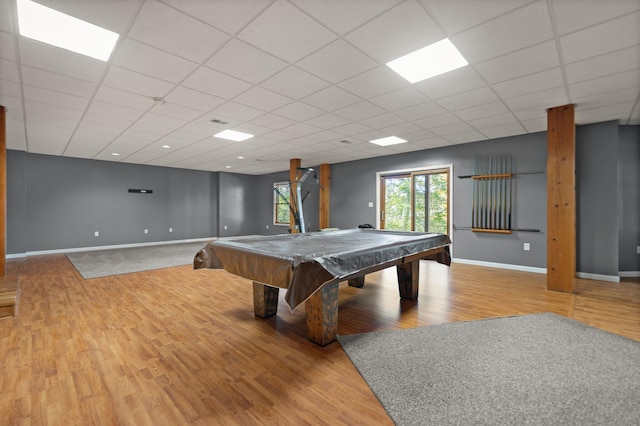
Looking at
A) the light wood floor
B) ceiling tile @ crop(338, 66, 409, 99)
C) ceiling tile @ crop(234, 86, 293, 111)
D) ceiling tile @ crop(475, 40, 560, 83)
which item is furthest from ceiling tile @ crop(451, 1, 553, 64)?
the light wood floor

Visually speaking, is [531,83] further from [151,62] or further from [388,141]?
[151,62]

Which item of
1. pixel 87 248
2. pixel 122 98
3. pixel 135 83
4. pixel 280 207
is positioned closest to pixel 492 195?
pixel 135 83

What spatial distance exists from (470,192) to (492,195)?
42cm

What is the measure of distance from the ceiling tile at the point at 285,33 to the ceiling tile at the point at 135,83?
1.38 meters

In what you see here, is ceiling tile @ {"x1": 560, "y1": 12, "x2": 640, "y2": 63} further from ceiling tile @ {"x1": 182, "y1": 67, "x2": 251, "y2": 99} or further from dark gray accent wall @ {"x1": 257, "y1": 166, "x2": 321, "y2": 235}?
dark gray accent wall @ {"x1": 257, "y1": 166, "x2": 321, "y2": 235}

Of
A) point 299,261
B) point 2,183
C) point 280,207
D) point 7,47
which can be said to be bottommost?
point 299,261

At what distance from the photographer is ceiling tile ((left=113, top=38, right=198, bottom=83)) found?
2414mm

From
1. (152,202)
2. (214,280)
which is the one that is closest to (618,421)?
(214,280)

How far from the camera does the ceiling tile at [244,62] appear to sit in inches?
96.3

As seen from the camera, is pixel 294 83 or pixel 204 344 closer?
pixel 204 344

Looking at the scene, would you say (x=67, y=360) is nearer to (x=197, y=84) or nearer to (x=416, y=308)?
(x=197, y=84)

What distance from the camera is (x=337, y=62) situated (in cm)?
266

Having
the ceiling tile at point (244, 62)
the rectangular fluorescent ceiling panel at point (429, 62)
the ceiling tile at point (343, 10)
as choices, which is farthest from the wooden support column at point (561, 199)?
the ceiling tile at point (244, 62)

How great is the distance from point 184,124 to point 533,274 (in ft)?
21.2
